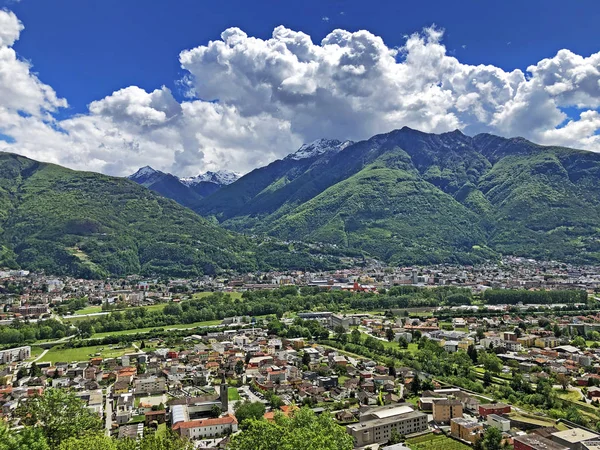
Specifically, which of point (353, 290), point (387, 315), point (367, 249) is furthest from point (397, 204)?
point (387, 315)

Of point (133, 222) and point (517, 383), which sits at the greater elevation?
point (133, 222)

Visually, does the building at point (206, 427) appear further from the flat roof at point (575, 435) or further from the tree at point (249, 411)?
the flat roof at point (575, 435)

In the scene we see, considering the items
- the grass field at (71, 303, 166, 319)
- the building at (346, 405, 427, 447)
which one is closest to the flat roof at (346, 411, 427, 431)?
the building at (346, 405, 427, 447)

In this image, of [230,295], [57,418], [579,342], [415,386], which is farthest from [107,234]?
[57,418]

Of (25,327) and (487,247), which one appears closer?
(25,327)

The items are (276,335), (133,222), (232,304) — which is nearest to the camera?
(276,335)

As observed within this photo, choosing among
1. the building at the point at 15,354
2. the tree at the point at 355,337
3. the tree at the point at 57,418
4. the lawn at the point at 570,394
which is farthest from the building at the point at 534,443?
the building at the point at 15,354

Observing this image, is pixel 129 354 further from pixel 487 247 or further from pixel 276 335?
pixel 487 247

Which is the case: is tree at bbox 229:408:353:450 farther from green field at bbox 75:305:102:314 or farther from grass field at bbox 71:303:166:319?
green field at bbox 75:305:102:314
